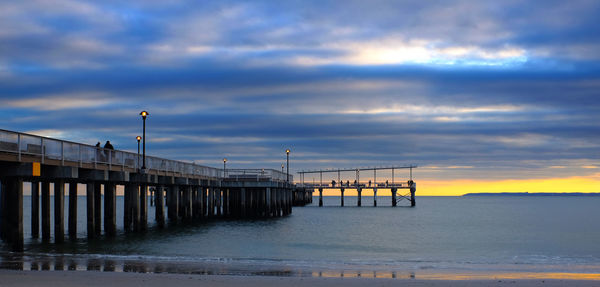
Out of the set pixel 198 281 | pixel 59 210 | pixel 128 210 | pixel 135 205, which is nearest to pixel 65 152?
pixel 59 210

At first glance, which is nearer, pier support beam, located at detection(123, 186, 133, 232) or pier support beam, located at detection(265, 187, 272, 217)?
pier support beam, located at detection(123, 186, 133, 232)

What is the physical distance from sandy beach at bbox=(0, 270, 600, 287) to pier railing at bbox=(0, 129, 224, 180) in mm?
6882

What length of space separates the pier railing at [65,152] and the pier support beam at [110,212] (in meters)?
1.96

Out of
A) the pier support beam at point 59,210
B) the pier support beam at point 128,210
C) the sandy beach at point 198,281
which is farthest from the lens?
the pier support beam at point 128,210

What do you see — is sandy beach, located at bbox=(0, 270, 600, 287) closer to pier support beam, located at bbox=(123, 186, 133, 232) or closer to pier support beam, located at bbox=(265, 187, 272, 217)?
pier support beam, located at bbox=(123, 186, 133, 232)

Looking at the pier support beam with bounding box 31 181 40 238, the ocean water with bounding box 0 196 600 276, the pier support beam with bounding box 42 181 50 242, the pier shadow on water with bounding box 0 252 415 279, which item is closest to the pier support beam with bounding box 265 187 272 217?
the ocean water with bounding box 0 196 600 276

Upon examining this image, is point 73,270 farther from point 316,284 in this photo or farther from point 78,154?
point 78,154

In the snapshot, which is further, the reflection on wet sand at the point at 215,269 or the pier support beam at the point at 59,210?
the pier support beam at the point at 59,210

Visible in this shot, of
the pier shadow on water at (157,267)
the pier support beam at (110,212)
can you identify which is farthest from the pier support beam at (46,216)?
the pier shadow on water at (157,267)

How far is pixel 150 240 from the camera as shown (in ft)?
123

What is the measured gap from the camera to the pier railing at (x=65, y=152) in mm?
24169

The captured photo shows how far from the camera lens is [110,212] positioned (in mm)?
37062

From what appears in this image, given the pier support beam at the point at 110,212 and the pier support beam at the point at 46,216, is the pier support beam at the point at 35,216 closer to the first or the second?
the pier support beam at the point at 110,212

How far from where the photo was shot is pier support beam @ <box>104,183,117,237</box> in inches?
1433
